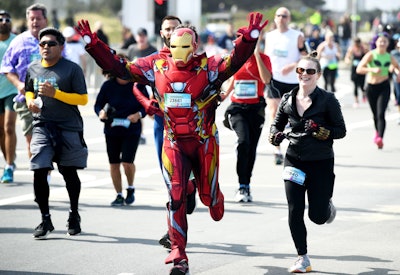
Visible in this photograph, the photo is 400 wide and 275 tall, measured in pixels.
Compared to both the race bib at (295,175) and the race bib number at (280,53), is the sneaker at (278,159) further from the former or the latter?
the race bib at (295,175)

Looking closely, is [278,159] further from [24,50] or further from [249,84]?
[24,50]

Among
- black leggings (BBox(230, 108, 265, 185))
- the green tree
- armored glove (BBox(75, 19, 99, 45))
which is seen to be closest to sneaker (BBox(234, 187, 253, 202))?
black leggings (BBox(230, 108, 265, 185))

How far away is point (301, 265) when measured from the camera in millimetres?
8648

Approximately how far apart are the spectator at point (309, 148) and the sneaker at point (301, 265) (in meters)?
0.02

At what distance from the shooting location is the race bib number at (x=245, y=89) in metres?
12.5

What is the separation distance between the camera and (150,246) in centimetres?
982

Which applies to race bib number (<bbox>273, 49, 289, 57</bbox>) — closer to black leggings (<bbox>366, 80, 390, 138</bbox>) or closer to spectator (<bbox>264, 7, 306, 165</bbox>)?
spectator (<bbox>264, 7, 306, 165</bbox>)

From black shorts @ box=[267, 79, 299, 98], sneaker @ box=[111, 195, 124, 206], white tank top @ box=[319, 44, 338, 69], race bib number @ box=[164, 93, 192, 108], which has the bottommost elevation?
white tank top @ box=[319, 44, 338, 69]

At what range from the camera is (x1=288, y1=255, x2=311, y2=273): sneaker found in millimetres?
8641

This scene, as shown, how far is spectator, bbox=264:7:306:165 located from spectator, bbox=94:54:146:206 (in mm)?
3752

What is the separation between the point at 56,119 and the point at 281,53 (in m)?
5.75

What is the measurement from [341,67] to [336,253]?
3413 cm

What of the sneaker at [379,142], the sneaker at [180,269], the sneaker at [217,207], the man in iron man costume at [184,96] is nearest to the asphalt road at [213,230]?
the sneaker at [180,269]

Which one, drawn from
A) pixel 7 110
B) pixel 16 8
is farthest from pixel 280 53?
pixel 16 8
